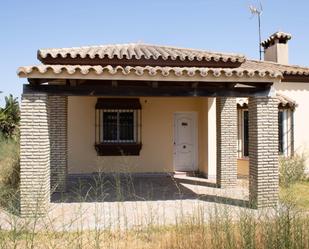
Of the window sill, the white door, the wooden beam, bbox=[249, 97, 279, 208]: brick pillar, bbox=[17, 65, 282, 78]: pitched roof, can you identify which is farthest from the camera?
the white door

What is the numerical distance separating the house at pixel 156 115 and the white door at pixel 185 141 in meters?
0.04

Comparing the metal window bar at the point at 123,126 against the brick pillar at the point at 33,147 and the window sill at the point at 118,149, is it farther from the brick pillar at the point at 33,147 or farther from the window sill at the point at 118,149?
the brick pillar at the point at 33,147

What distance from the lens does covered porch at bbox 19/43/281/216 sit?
7.80m

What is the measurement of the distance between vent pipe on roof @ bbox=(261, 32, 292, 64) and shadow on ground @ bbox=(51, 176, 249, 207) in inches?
338

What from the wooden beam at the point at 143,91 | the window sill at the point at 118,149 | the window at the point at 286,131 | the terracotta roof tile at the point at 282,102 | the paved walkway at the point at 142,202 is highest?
the terracotta roof tile at the point at 282,102

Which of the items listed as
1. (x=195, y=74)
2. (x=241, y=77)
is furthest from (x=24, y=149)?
(x=241, y=77)

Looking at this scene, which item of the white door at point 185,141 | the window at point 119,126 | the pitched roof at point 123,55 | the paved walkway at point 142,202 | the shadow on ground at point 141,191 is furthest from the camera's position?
the white door at point 185,141

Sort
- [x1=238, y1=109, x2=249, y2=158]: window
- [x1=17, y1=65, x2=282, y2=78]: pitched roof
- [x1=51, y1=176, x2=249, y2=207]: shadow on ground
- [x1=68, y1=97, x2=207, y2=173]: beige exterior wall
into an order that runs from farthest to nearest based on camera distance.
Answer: [x1=238, y1=109, x2=249, y2=158]: window, [x1=68, y1=97, x2=207, y2=173]: beige exterior wall, [x1=51, y1=176, x2=249, y2=207]: shadow on ground, [x1=17, y1=65, x2=282, y2=78]: pitched roof

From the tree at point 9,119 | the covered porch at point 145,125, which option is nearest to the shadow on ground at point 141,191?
the covered porch at point 145,125

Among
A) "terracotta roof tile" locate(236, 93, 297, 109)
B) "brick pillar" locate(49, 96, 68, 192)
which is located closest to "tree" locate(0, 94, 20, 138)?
"brick pillar" locate(49, 96, 68, 192)

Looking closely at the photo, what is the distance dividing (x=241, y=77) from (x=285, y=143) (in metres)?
7.39

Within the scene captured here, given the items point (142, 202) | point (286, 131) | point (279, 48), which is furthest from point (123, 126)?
point (279, 48)

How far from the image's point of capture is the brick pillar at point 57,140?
10.6 m

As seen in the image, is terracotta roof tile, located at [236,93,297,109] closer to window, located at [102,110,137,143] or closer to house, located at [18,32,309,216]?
house, located at [18,32,309,216]
